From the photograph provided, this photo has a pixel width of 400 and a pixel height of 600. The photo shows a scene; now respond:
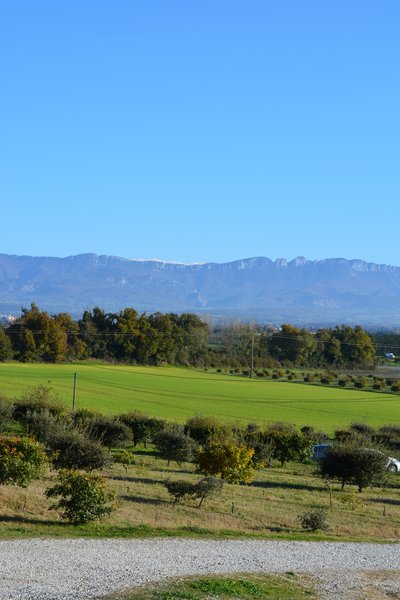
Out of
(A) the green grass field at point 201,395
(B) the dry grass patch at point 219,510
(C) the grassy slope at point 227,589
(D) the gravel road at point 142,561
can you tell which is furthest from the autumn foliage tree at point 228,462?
(A) the green grass field at point 201,395

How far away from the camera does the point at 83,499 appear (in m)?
24.2

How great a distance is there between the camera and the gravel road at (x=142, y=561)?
17219mm

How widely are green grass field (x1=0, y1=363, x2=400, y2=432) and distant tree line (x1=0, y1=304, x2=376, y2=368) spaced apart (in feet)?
16.0

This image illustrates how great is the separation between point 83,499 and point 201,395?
58.4 m

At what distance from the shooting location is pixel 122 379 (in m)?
93.0

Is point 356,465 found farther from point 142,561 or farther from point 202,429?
point 142,561

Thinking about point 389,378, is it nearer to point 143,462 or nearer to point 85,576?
point 143,462

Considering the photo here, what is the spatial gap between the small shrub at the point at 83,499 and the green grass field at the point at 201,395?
3814 cm

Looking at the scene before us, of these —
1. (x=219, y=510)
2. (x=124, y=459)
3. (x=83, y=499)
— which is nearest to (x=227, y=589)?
(x=83, y=499)

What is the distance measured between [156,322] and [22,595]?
334 feet

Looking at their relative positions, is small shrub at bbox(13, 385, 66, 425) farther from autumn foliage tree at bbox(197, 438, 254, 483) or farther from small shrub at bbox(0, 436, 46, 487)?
small shrub at bbox(0, 436, 46, 487)

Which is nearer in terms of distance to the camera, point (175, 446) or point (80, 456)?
point (80, 456)

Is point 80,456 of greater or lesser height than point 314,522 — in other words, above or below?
above

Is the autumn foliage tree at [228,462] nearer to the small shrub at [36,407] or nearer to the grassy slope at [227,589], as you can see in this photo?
the grassy slope at [227,589]
